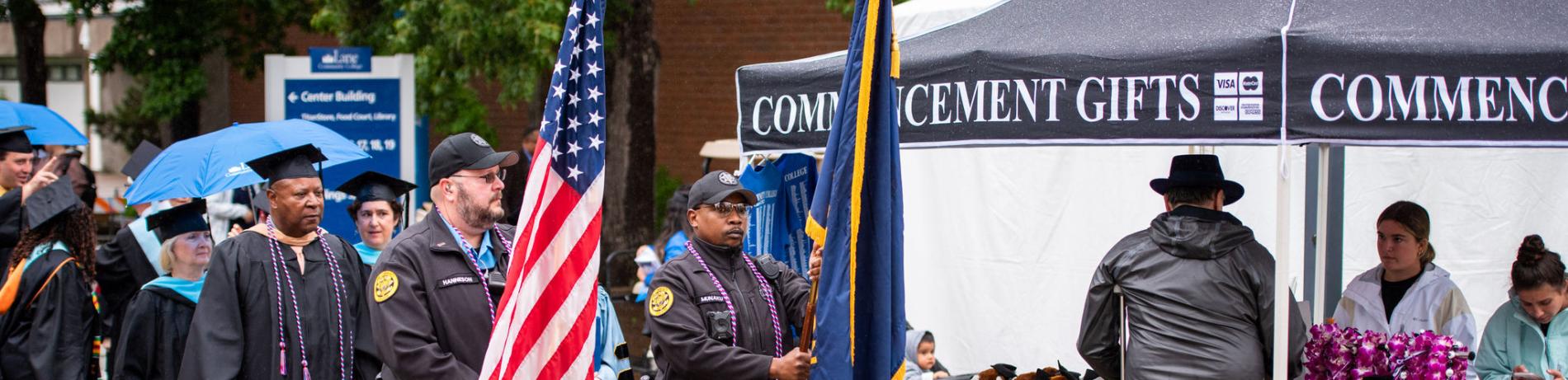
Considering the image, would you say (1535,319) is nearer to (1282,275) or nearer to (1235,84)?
(1282,275)

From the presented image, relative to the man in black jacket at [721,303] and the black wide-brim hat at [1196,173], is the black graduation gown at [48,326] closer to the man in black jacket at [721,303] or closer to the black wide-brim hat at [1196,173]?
the man in black jacket at [721,303]

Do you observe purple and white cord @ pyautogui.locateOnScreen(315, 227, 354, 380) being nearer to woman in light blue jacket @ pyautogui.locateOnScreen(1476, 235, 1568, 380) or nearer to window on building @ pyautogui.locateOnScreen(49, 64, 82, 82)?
woman in light blue jacket @ pyautogui.locateOnScreen(1476, 235, 1568, 380)

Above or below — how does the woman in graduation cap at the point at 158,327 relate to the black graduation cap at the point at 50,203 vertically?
below

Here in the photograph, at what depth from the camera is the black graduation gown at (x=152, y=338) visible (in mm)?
5926

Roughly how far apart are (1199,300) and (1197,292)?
3 cm

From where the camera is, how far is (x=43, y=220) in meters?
7.32

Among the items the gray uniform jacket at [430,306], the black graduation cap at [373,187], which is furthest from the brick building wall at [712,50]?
the gray uniform jacket at [430,306]

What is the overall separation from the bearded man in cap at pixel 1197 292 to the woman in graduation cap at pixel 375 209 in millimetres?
4284

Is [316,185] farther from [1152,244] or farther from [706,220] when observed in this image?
[1152,244]

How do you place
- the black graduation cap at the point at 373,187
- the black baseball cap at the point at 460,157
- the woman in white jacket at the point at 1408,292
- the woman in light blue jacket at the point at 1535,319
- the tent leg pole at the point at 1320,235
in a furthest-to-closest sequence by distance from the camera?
1. the black graduation cap at the point at 373,187
2. the woman in white jacket at the point at 1408,292
3. the woman in light blue jacket at the point at 1535,319
4. the tent leg pole at the point at 1320,235
5. the black baseball cap at the point at 460,157

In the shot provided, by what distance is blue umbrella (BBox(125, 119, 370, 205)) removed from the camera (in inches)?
264

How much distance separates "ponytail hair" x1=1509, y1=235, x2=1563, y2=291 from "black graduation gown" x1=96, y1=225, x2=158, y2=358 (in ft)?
23.8

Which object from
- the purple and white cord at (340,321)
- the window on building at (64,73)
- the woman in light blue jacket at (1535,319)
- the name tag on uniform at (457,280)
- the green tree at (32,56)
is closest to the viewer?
the name tag on uniform at (457,280)

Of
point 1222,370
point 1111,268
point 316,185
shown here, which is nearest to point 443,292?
point 316,185
